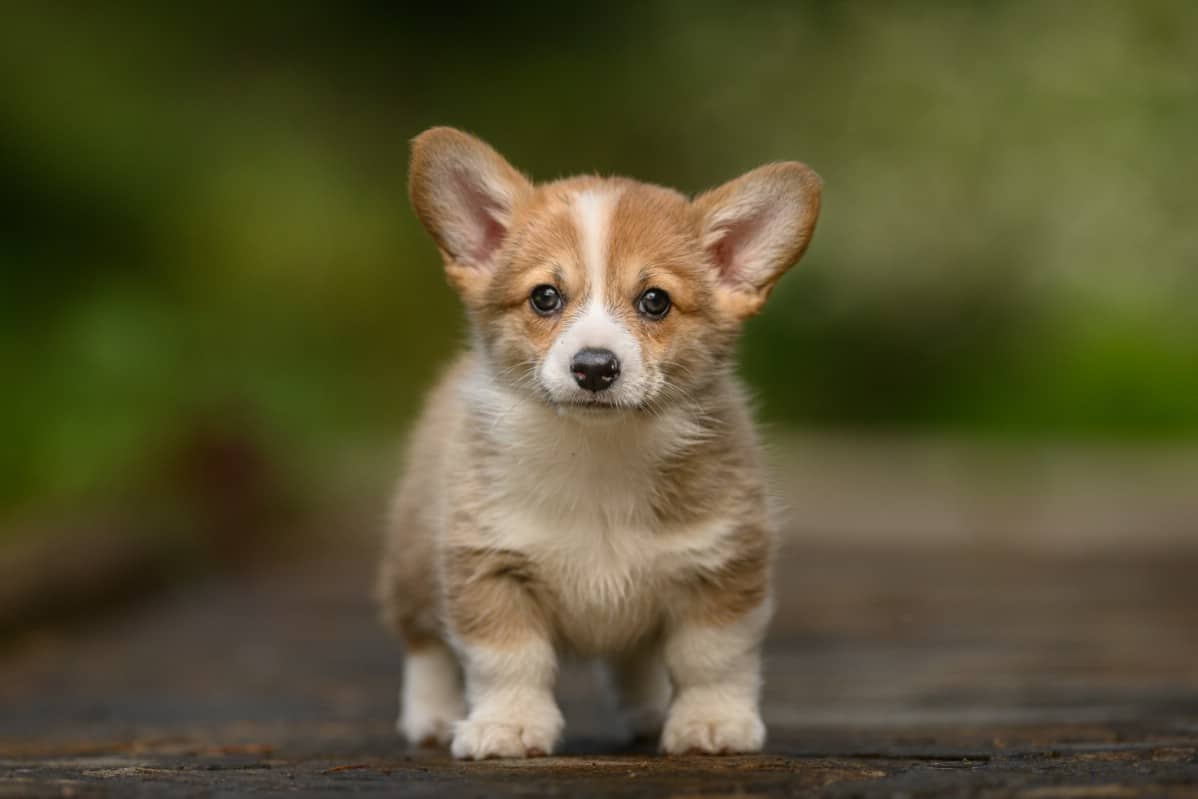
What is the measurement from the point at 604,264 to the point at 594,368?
339 mm

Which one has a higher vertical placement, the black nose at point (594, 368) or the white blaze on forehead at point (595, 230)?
the white blaze on forehead at point (595, 230)

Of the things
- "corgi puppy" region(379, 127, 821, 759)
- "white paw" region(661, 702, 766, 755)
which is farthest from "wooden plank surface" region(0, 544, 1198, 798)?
"corgi puppy" region(379, 127, 821, 759)

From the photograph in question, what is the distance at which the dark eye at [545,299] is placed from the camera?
12.3ft

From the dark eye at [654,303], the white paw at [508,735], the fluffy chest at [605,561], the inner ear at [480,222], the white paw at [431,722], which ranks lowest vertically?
the white paw at [508,735]

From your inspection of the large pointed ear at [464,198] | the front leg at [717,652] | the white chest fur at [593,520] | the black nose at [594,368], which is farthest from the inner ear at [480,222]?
the front leg at [717,652]

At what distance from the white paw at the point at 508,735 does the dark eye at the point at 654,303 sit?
843 mm

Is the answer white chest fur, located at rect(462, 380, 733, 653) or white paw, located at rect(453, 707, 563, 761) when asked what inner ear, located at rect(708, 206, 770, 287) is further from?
white paw, located at rect(453, 707, 563, 761)

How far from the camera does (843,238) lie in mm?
12508

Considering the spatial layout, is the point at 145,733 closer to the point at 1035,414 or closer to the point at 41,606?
the point at 41,606

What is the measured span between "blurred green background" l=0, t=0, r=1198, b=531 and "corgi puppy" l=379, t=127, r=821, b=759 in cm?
684

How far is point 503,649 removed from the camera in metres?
3.63

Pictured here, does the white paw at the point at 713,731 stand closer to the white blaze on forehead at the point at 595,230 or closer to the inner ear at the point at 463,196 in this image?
the white blaze on forehead at the point at 595,230

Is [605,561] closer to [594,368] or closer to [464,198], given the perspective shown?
[594,368]

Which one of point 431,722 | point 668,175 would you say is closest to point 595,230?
point 431,722
